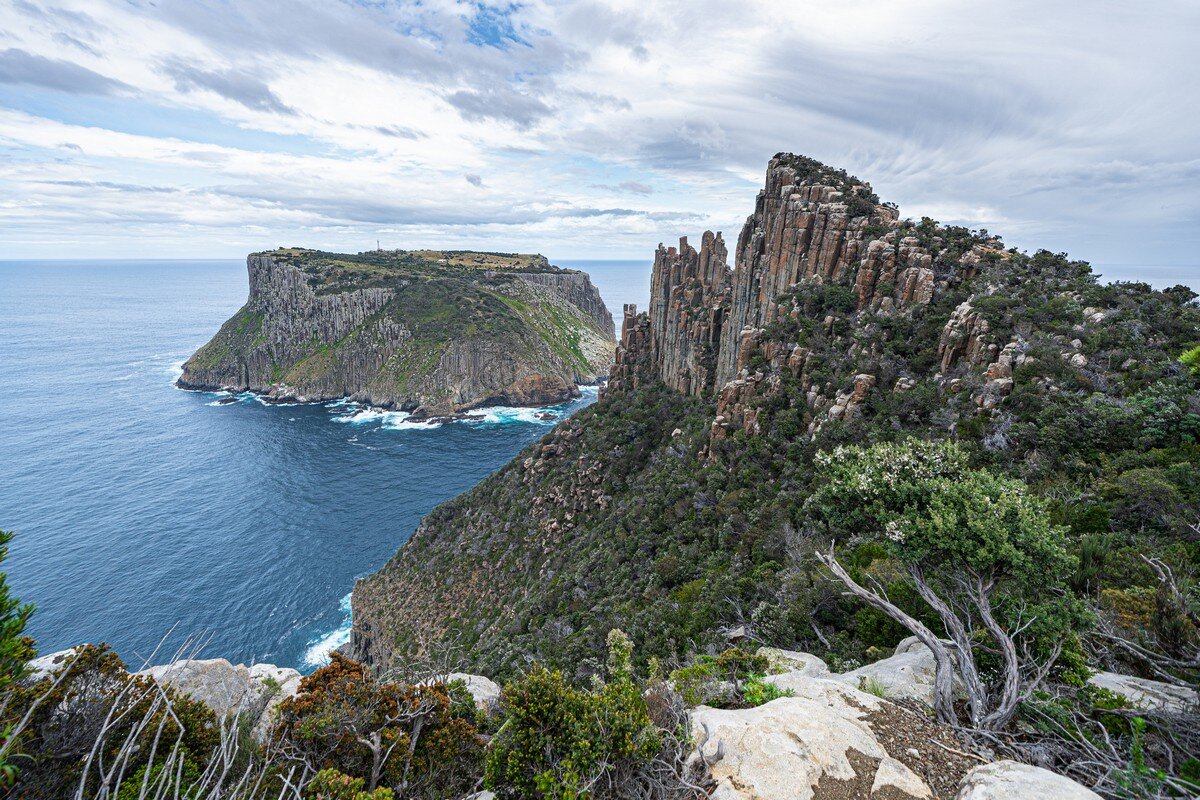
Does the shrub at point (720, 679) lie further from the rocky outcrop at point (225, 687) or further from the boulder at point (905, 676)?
the rocky outcrop at point (225, 687)

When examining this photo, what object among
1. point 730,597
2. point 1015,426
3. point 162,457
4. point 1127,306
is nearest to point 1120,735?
point 730,597

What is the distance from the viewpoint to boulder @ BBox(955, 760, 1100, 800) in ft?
27.9

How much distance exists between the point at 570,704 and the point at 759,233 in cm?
5963

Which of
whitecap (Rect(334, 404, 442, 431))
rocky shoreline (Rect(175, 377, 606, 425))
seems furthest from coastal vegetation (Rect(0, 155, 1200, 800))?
rocky shoreline (Rect(175, 377, 606, 425))

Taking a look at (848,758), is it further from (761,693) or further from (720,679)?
(720,679)

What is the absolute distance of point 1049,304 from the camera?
33.0m

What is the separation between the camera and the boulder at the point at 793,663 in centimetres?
1656

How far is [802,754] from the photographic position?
10281 millimetres

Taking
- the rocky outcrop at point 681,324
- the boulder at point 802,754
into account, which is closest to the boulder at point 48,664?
the boulder at point 802,754

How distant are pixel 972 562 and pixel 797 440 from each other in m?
24.6

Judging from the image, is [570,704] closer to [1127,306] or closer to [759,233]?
[1127,306]

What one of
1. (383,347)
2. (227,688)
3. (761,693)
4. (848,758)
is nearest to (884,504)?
(761,693)

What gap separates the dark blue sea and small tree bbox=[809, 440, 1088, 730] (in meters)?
61.6

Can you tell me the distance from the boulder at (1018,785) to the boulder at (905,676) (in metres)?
3.66
